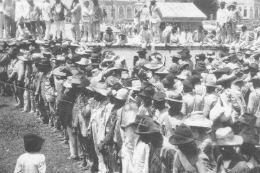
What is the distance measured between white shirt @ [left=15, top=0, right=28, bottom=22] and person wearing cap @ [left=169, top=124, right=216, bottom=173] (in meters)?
15.7

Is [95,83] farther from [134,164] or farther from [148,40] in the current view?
[148,40]

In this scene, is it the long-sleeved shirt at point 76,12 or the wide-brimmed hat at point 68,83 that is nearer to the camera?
the wide-brimmed hat at point 68,83

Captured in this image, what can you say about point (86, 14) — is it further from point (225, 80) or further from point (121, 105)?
point (121, 105)

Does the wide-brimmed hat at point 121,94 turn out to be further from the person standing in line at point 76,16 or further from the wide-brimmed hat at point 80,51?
the person standing in line at point 76,16

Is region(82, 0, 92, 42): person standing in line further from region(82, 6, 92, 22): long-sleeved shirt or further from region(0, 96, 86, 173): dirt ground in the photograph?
region(0, 96, 86, 173): dirt ground

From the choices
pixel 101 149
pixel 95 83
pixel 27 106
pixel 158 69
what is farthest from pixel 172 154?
pixel 27 106

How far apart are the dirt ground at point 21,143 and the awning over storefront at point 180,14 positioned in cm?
3461

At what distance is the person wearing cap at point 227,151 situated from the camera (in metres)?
4.90

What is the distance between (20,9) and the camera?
19.3 meters

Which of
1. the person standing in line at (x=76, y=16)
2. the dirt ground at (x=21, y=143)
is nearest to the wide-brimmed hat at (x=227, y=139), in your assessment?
the dirt ground at (x=21, y=143)

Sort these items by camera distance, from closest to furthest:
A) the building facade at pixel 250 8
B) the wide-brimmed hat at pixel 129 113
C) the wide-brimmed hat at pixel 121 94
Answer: the wide-brimmed hat at pixel 129 113, the wide-brimmed hat at pixel 121 94, the building facade at pixel 250 8

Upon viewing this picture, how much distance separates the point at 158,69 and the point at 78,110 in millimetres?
2900

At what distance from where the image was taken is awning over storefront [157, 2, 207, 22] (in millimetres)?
46344

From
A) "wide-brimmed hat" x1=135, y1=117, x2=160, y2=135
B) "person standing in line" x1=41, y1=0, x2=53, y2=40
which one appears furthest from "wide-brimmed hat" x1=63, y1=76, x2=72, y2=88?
"person standing in line" x1=41, y1=0, x2=53, y2=40
